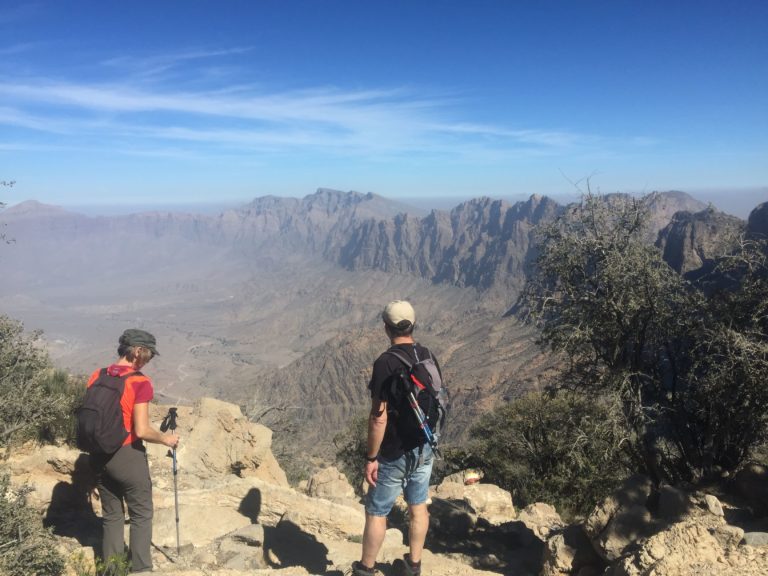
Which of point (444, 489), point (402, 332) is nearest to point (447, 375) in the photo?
point (444, 489)

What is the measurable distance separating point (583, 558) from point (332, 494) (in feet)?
20.1

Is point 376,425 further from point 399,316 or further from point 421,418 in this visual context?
point 399,316

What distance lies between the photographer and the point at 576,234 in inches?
384

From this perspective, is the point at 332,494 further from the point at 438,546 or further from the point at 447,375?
the point at 447,375

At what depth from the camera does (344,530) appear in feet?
25.9

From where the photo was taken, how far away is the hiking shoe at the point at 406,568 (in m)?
5.50

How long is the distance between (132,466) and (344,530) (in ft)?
12.1

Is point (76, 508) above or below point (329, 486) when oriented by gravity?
above

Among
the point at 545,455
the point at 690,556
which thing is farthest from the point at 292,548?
the point at 545,455

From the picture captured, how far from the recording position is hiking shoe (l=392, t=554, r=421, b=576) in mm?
5495

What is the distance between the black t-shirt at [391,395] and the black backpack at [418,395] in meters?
0.02

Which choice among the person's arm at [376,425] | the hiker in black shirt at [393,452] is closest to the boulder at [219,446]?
the hiker in black shirt at [393,452]

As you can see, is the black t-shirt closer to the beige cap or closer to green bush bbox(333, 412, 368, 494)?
the beige cap

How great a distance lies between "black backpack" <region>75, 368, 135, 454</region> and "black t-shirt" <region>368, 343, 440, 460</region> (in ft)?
9.03
